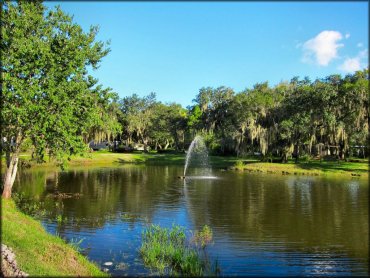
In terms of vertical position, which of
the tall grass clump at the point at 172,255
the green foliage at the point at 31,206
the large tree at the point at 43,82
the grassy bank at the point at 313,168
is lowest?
the tall grass clump at the point at 172,255

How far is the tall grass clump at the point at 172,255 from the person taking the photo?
12.5 meters

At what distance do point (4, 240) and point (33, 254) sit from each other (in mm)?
1177

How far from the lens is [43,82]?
67.8 feet

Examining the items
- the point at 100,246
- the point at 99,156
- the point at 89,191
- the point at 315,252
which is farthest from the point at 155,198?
the point at 99,156

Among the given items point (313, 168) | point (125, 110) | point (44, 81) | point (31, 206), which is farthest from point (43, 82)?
point (125, 110)

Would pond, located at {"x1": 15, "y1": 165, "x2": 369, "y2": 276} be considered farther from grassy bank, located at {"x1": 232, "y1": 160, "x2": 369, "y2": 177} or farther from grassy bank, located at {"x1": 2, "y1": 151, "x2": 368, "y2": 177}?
grassy bank, located at {"x1": 2, "y1": 151, "x2": 368, "y2": 177}

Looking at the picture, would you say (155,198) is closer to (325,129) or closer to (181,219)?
(181,219)

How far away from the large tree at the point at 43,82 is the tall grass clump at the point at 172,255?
26.2ft

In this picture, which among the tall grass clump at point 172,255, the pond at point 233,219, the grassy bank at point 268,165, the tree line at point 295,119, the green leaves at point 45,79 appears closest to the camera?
the tall grass clump at point 172,255

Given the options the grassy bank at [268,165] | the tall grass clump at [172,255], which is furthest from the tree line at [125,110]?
the tall grass clump at [172,255]

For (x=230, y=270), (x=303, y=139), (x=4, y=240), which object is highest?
(x=303, y=139)

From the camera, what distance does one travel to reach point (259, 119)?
6156 cm

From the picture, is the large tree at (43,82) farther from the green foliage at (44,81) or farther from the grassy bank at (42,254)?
the grassy bank at (42,254)

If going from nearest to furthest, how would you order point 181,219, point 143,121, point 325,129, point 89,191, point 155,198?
1. point 181,219
2. point 155,198
3. point 89,191
4. point 325,129
5. point 143,121
